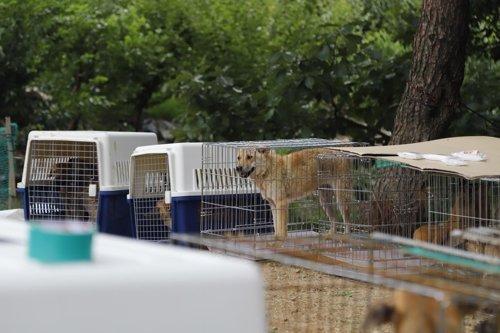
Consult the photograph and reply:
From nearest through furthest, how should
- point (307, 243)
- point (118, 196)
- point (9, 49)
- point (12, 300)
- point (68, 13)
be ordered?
point (12, 300), point (307, 243), point (118, 196), point (9, 49), point (68, 13)

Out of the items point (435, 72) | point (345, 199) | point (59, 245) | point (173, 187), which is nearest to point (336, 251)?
point (345, 199)

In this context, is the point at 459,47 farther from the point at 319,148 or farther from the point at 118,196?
the point at 118,196

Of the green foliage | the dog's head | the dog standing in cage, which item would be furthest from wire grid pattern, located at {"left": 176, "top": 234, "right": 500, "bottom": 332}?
the green foliage

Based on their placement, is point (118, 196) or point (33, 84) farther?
point (33, 84)

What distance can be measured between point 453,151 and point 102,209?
10.9 feet

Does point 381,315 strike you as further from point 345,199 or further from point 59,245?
point 345,199

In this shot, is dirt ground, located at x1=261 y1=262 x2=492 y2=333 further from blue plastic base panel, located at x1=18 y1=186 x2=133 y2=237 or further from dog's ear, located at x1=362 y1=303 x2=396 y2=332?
dog's ear, located at x1=362 y1=303 x2=396 y2=332

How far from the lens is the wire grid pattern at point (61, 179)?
30.2 feet

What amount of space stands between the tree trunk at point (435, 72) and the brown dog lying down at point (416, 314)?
20.6ft

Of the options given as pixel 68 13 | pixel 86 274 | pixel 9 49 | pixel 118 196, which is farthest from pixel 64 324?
pixel 68 13

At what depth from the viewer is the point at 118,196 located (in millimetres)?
8977

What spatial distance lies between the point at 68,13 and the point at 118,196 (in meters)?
8.65

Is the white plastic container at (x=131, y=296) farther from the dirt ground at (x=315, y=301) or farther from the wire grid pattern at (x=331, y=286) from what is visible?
the dirt ground at (x=315, y=301)

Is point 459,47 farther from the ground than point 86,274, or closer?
farther from the ground
